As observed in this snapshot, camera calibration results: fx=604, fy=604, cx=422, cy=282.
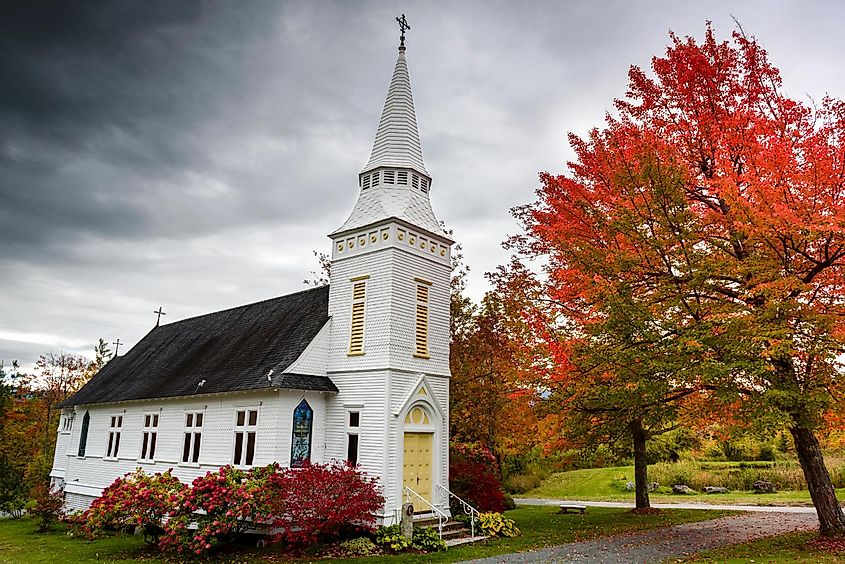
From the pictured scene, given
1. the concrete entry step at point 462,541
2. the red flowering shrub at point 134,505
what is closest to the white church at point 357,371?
the concrete entry step at point 462,541

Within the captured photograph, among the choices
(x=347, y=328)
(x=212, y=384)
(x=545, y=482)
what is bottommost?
(x=545, y=482)

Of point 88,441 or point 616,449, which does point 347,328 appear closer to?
point 616,449

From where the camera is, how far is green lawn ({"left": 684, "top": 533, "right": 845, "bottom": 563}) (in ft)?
40.6

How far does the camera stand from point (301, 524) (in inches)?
587

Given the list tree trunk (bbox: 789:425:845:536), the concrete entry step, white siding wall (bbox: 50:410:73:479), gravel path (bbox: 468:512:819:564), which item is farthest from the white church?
tree trunk (bbox: 789:425:845:536)

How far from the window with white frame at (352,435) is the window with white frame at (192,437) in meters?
5.87

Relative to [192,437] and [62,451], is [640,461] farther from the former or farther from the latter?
[62,451]

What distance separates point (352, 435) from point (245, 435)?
11.2 ft

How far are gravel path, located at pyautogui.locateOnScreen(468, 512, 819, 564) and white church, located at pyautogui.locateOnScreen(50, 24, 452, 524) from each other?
3.76 m

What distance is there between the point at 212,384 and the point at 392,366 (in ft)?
22.5

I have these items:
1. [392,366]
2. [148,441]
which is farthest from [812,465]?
[148,441]

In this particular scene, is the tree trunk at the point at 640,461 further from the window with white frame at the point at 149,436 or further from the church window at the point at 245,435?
the window with white frame at the point at 149,436

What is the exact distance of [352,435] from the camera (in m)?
18.0

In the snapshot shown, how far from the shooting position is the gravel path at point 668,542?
45.7 feet
